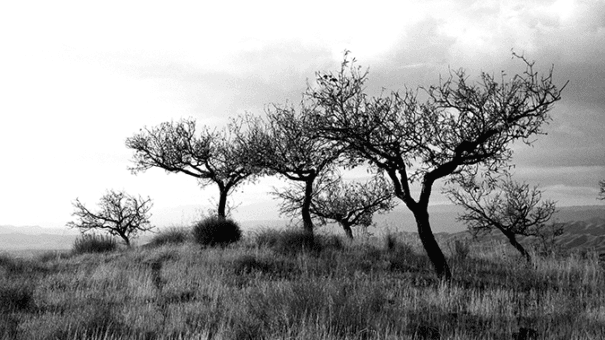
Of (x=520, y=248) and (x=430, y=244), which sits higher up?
(x=430, y=244)

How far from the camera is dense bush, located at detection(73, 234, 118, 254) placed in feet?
82.9

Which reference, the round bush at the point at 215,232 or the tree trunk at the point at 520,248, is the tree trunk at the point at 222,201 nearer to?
the round bush at the point at 215,232

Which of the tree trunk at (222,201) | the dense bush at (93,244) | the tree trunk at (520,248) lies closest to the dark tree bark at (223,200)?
the tree trunk at (222,201)

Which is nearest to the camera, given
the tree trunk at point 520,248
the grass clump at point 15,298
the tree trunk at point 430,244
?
the grass clump at point 15,298

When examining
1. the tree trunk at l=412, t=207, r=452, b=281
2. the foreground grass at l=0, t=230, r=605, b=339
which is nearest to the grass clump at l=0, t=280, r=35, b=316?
the foreground grass at l=0, t=230, r=605, b=339

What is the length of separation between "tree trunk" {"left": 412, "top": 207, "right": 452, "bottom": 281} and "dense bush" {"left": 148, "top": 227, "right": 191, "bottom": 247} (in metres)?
14.9

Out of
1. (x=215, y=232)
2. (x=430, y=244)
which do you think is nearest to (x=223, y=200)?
(x=215, y=232)

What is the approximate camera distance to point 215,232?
23656 mm

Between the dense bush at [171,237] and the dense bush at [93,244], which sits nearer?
the dense bush at [93,244]

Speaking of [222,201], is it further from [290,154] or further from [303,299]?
[303,299]

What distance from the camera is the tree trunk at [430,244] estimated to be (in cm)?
1468

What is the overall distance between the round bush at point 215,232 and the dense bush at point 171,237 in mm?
2382

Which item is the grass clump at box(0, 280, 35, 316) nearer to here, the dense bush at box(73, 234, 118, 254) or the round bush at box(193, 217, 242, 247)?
the round bush at box(193, 217, 242, 247)

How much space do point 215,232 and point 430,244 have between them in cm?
1221
